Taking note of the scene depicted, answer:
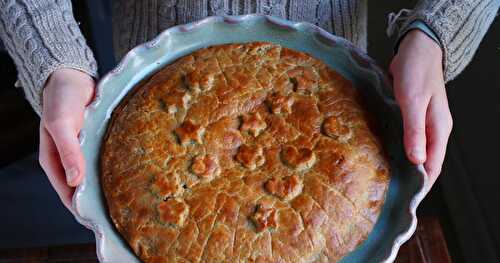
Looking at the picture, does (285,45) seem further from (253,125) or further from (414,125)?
(414,125)

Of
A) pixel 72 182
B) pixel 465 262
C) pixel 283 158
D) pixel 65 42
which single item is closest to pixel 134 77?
pixel 65 42

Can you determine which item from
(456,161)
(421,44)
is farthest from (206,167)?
(456,161)

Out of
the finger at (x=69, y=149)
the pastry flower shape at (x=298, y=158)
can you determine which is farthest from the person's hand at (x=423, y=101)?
the finger at (x=69, y=149)

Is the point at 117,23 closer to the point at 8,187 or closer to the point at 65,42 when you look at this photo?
the point at 65,42

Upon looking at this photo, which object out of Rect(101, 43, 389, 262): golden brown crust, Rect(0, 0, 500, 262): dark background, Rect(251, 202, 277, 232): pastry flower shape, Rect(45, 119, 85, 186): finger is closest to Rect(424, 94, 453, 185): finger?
Rect(101, 43, 389, 262): golden brown crust

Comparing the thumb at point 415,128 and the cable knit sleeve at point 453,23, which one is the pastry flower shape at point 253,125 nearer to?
the thumb at point 415,128

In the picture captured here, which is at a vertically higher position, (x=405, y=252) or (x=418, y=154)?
(x=418, y=154)

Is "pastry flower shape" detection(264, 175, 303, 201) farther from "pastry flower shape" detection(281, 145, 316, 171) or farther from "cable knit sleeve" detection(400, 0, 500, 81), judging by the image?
"cable knit sleeve" detection(400, 0, 500, 81)
